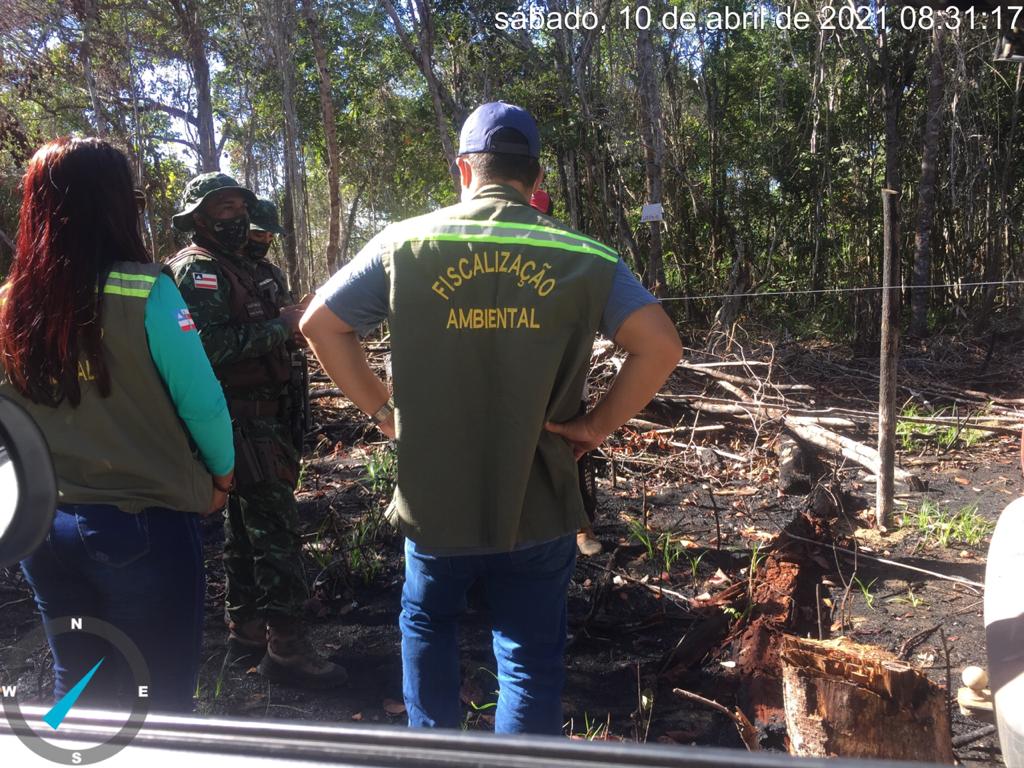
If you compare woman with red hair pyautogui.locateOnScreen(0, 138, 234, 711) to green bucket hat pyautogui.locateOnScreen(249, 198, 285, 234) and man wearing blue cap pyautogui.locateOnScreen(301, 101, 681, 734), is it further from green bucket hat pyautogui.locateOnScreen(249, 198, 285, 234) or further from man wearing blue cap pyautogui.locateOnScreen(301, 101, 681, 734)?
green bucket hat pyautogui.locateOnScreen(249, 198, 285, 234)

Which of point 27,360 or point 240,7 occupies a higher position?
point 240,7

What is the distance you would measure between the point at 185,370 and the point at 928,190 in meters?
11.4

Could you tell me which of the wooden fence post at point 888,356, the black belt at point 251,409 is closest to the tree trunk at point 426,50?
the wooden fence post at point 888,356

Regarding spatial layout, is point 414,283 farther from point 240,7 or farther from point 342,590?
point 240,7

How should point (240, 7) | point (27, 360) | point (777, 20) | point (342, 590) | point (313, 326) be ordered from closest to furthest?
point (27, 360)
point (313, 326)
point (342, 590)
point (777, 20)
point (240, 7)

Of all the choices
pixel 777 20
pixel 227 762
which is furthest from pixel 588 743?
pixel 777 20

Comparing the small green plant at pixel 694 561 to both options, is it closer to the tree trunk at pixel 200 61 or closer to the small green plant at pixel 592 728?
the small green plant at pixel 592 728

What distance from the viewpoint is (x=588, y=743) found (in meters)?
1.09

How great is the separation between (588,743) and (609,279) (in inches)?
48.5

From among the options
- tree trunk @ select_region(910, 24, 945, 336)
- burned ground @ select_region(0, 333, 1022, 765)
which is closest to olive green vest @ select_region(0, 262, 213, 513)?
burned ground @ select_region(0, 333, 1022, 765)

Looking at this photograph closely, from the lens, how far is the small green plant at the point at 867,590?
3844mm

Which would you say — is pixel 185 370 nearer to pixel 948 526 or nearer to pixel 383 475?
pixel 383 475

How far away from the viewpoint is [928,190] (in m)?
11.1

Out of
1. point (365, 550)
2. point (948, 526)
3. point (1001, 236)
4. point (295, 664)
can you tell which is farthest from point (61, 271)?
point (1001, 236)
